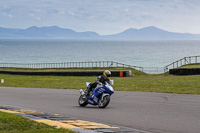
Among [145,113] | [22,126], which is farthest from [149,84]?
[22,126]

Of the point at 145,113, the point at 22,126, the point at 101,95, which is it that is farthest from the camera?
the point at 101,95

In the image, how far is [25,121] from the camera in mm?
9727

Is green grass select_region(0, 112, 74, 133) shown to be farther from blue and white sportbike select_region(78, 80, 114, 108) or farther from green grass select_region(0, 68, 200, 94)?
green grass select_region(0, 68, 200, 94)

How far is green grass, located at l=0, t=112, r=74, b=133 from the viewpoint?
854cm

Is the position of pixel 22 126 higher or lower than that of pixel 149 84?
lower

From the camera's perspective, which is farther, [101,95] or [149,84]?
[149,84]

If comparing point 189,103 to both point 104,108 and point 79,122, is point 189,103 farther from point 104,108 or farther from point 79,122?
point 79,122

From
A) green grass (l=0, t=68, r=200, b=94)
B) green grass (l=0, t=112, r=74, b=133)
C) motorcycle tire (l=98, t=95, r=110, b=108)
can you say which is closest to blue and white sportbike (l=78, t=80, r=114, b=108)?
motorcycle tire (l=98, t=95, r=110, b=108)

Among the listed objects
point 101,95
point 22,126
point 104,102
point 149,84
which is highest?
point 149,84

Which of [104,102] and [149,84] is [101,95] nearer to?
[104,102]

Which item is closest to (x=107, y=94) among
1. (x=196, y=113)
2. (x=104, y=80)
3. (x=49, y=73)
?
(x=104, y=80)

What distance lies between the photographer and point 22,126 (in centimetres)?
918

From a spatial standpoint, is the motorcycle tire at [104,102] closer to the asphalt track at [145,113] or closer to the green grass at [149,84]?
the asphalt track at [145,113]

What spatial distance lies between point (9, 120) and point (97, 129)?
2776 millimetres
